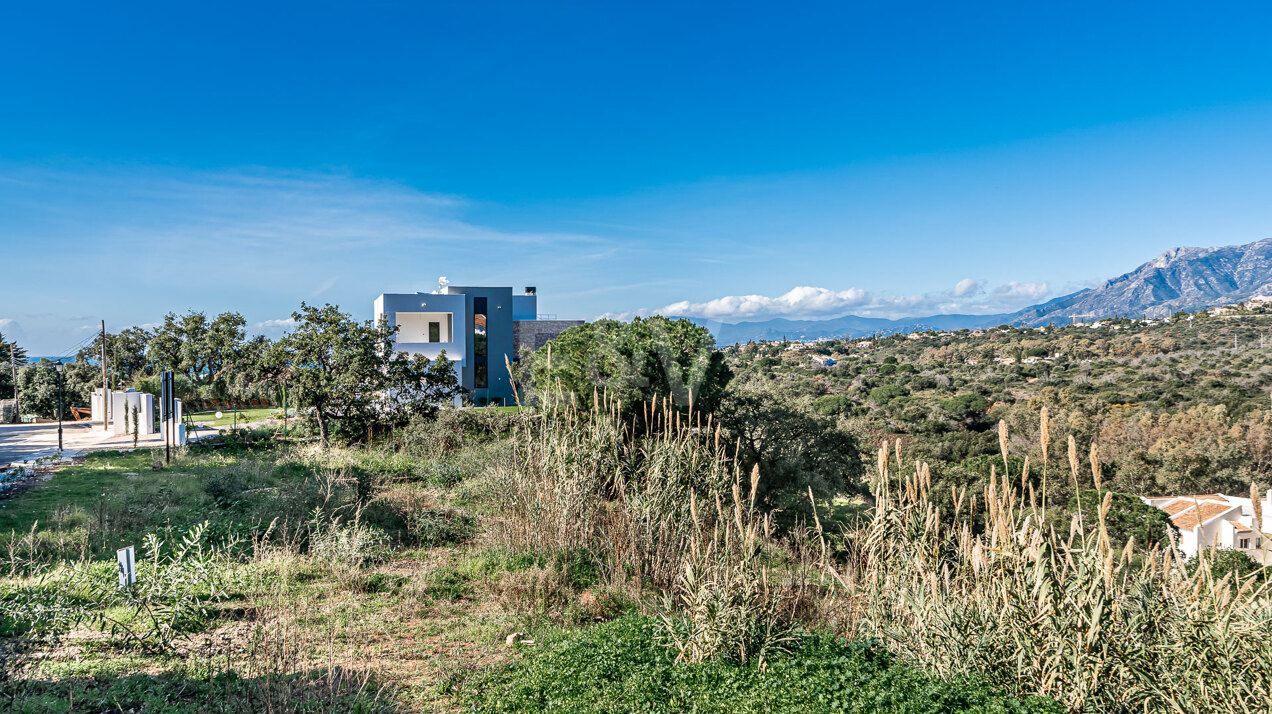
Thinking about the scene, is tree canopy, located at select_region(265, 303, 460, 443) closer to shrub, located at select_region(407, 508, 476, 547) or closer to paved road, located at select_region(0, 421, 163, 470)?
paved road, located at select_region(0, 421, 163, 470)

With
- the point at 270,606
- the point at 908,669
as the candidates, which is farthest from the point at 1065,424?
the point at 270,606

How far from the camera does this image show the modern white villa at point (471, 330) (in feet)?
84.7

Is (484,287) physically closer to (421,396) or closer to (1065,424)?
(421,396)

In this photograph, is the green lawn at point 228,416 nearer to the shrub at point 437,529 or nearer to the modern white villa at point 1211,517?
the shrub at point 437,529

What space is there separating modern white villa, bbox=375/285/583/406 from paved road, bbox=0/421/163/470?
33.3 ft

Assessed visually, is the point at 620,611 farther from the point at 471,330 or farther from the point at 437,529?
the point at 471,330

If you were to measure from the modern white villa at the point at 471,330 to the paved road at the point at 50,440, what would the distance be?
10.2 meters

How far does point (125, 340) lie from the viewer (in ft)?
92.3

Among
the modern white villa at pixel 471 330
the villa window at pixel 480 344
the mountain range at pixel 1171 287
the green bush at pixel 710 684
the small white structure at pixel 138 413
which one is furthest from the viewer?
the mountain range at pixel 1171 287

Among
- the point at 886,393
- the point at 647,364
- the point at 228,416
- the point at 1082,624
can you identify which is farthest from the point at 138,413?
the point at 886,393

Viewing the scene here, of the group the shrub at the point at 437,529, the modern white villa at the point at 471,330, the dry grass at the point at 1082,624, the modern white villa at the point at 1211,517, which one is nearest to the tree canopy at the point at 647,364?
the shrub at the point at 437,529

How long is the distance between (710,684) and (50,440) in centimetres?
1831

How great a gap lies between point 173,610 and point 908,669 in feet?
14.2

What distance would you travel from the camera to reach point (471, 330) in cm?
2772
